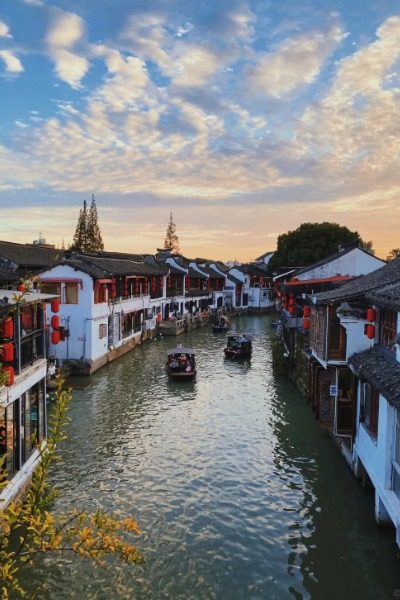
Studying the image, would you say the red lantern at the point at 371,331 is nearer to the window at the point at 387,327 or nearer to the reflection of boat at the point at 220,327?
the window at the point at 387,327

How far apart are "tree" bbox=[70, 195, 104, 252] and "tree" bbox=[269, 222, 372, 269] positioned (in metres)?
28.8

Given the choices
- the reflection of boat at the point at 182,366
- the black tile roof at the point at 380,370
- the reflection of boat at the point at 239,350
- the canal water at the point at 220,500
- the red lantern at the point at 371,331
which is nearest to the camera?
the black tile roof at the point at 380,370

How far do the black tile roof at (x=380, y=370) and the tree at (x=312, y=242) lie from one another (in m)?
43.0

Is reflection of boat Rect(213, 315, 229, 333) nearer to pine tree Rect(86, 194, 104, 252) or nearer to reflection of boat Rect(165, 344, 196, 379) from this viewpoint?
reflection of boat Rect(165, 344, 196, 379)

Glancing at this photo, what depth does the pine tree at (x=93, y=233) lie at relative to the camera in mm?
71875

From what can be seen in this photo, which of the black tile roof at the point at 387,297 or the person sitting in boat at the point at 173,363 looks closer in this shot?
the black tile roof at the point at 387,297

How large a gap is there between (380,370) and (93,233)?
65.7 meters

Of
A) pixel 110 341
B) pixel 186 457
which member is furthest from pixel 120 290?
pixel 186 457

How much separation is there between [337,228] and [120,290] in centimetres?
2924

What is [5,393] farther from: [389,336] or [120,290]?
[120,290]

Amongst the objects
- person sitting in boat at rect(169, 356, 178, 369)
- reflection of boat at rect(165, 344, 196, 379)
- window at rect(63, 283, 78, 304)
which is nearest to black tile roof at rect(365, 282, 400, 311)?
reflection of boat at rect(165, 344, 196, 379)

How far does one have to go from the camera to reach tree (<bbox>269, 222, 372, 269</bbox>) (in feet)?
180

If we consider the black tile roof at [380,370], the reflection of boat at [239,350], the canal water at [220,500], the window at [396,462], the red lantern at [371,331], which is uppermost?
the red lantern at [371,331]

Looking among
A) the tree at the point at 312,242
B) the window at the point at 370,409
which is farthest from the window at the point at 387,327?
the tree at the point at 312,242
